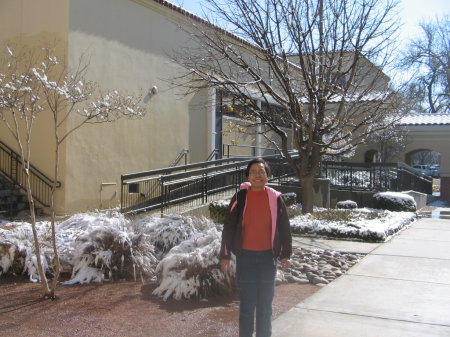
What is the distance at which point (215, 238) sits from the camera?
21.2 ft

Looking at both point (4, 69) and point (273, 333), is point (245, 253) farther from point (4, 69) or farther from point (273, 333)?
point (4, 69)

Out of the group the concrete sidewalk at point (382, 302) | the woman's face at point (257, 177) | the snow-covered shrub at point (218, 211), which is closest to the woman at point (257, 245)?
the woman's face at point (257, 177)

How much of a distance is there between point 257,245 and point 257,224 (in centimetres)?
17

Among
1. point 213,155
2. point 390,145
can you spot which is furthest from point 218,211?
point 390,145

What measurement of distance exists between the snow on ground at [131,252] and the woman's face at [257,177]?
1.86 m

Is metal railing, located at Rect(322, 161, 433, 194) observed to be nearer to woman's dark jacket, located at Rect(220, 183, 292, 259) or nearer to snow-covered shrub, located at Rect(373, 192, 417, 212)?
snow-covered shrub, located at Rect(373, 192, 417, 212)

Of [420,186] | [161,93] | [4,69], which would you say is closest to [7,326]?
[4,69]

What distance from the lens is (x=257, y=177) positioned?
164 inches

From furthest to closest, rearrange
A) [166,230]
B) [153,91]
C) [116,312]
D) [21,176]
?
[153,91], [21,176], [166,230], [116,312]

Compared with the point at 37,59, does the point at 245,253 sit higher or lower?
lower

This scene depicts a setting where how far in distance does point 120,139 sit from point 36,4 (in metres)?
4.16

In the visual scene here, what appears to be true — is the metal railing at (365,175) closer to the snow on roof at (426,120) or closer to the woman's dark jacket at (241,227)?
the snow on roof at (426,120)

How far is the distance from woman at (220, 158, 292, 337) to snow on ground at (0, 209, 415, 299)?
156 centimetres

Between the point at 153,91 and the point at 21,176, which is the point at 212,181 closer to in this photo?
the point at 153,91
